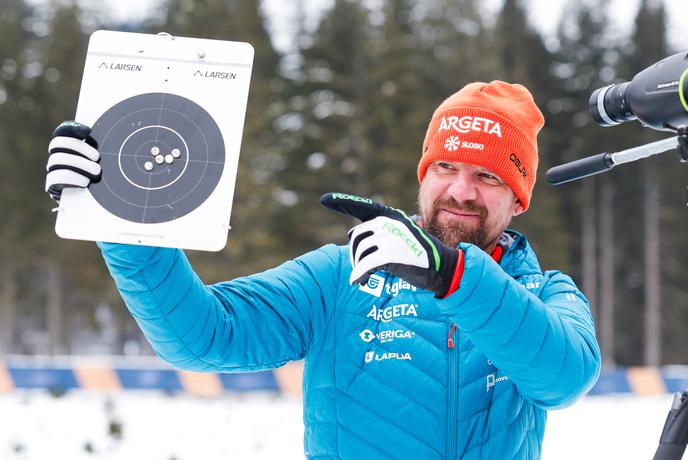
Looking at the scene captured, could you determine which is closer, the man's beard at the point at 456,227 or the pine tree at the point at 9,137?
the man's beard at the point at 456,227

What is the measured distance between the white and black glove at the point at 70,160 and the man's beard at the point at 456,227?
3.38 ft

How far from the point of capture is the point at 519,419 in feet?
8.21

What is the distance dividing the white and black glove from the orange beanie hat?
1.15 metres

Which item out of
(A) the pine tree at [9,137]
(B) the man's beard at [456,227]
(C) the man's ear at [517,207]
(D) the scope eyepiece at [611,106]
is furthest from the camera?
(A) the pine tree at [9,137]

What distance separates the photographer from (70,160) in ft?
6.89

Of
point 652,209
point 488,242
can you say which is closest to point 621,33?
point 652,209

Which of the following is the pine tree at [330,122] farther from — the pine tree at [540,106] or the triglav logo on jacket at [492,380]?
the triglav logo on jacket at [492,380]

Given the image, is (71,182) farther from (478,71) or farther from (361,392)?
(478,71)

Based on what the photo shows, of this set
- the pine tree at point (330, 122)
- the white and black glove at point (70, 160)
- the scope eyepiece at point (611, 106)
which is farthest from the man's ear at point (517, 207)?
the pine tree at point (330, 122)

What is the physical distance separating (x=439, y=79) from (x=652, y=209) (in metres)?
9.74

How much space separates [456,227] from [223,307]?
2.48ft

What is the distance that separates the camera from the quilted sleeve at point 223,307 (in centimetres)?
218

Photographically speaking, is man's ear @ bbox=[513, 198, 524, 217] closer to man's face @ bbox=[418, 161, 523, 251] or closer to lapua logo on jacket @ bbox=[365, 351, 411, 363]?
man's face @ bbox=[418, 161, 523, 251]

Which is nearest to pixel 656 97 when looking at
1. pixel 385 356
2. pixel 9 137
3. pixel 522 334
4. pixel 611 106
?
pixel 611 106
